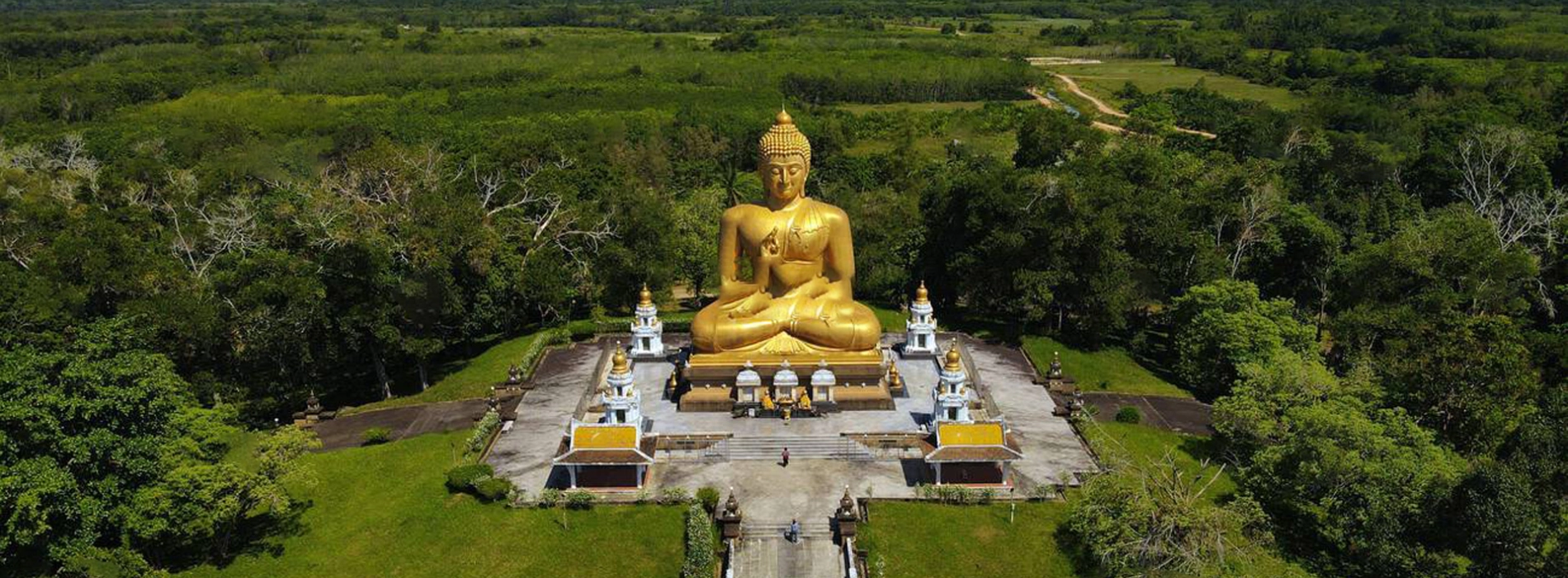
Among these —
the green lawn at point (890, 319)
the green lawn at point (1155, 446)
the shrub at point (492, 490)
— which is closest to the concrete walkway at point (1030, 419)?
the green lawn at point (1155, 446)

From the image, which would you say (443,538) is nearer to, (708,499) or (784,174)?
(708,499)

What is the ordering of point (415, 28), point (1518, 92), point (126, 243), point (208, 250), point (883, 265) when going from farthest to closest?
point (415, 28)
point (1518, 92)
point (883, 265)
point (208, 250)
point (126, 243)

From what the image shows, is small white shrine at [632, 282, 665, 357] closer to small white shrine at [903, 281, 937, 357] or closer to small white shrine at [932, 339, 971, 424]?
small white shrine at [903, 281, 937, 357]

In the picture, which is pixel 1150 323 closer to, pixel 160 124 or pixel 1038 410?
pixel 1038 410

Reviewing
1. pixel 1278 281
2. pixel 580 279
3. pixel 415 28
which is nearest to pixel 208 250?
pixel 580 279

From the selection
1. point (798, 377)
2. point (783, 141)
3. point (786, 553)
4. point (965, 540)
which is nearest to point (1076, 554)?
point (965, 540)

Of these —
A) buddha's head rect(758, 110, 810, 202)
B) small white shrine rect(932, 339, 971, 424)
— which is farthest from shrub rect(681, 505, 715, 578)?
buddha's head rect(758, 110, 810, 202)
